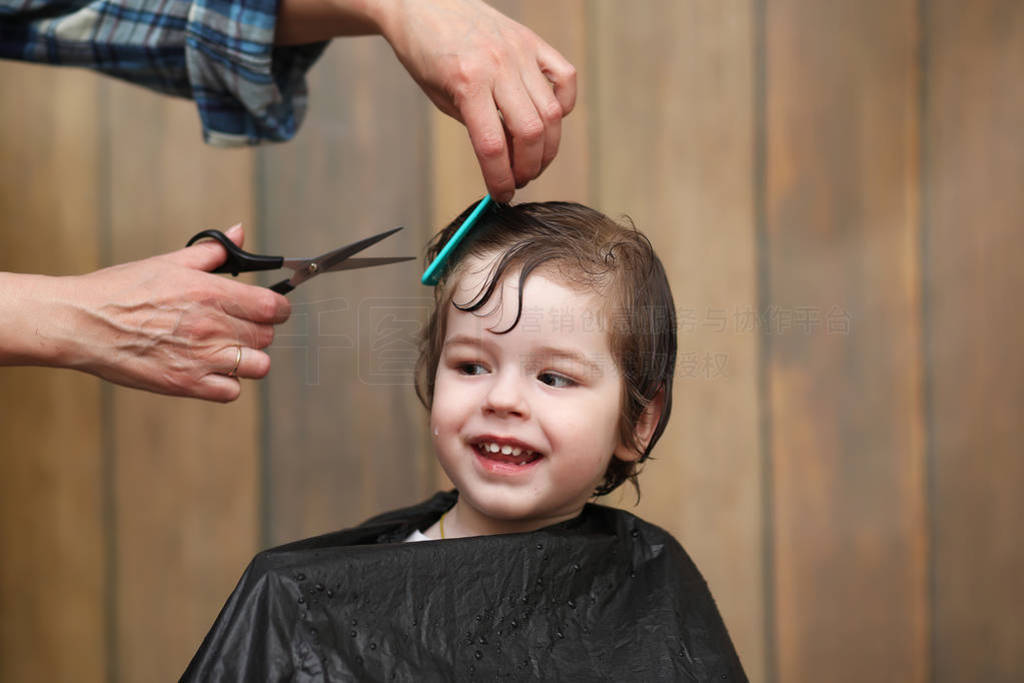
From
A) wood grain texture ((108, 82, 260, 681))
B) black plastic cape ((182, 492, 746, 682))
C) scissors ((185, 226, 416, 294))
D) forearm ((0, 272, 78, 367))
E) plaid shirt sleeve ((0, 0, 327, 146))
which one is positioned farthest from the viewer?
wood grain texture ((108, 82, 260, 681))

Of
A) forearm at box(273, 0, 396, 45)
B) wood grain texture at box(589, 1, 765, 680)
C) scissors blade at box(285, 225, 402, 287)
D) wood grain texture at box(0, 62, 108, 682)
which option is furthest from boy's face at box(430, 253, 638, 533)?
wood grain texture at box(0, 62, 108, 682)

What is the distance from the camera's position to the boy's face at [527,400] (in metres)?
0.98

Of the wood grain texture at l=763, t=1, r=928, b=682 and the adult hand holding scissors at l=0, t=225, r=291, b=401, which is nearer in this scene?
the adult hand holding scissors at l=0, t=225, r=291, b=401

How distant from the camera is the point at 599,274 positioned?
1035 millimetres

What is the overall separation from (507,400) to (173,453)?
0.94 meters

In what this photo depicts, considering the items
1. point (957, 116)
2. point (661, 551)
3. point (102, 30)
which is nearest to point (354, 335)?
point (102, 30)

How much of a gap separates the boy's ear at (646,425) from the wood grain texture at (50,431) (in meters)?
1.04

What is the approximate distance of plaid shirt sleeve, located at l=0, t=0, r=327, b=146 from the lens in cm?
121

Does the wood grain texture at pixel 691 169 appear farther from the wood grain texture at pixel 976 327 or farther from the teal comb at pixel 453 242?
the teal comb at pixel 453 242

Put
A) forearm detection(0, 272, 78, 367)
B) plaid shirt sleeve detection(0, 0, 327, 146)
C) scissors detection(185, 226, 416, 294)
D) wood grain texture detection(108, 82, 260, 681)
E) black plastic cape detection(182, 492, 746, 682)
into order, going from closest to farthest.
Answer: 1. black plastic cape detection(182, 492, 746, 682)
2. forearm detection(0, 272, 78, 367)
3. scissors detection(185, 226, 416, 294)
4. plaid shirt sleeve detection(0, 0, 327, 146)
5. wood grain texture detection(108, 82, 260, 681)

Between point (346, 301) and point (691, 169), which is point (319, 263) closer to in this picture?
point (346, 301)

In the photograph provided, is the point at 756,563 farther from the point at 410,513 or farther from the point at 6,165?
the point at 6,165

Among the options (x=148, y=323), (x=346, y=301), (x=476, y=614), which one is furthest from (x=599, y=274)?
(x=346, y=301)

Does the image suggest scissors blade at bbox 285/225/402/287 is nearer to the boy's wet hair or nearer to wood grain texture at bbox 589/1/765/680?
the boy's wet hair
